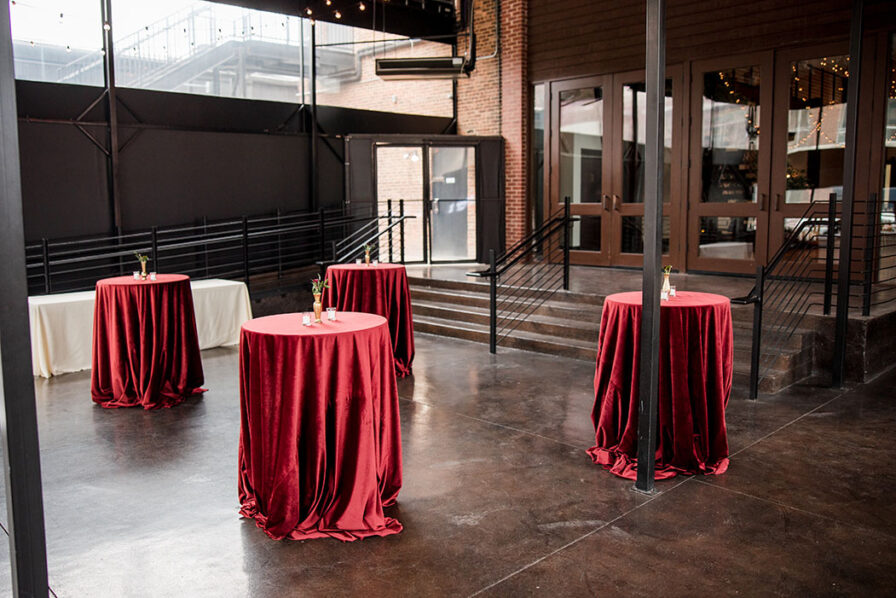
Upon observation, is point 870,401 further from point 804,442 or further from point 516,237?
point 516,237

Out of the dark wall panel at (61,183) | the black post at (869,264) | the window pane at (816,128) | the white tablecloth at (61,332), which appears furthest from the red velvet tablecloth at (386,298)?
the window pane at (816,128)

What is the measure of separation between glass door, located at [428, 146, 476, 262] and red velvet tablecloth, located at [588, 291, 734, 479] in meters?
7.33

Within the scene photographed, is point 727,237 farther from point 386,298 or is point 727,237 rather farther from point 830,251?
point 386,298

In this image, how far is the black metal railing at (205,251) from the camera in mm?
8344

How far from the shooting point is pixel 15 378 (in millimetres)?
2035

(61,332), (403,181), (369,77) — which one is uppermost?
(369,77)

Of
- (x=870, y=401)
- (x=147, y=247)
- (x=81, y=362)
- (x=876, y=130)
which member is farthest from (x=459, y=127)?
(x=870, y=401)

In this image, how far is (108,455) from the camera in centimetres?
442

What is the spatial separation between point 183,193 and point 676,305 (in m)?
7.56

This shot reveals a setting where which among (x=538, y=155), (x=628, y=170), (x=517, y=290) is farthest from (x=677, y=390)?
(x=538, y=155)

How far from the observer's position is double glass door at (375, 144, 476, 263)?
11273 millimetres

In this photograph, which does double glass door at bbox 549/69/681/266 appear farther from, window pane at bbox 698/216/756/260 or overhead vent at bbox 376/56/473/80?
overhead vent at bbox 376/56/473/80

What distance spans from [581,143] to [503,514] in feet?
26.1

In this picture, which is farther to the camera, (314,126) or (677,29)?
(314,126)
